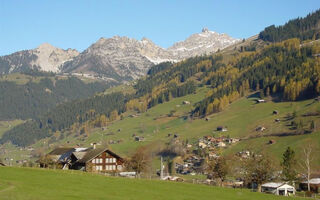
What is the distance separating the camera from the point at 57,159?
161 metres

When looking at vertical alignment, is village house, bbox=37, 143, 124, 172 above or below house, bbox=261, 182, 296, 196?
above

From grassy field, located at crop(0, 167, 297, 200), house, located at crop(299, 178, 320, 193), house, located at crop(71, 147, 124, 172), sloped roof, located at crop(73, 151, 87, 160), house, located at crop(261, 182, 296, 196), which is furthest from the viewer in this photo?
sloped roof, located at crop(73, 151, 87, 160)

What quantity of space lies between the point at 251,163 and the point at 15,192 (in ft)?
268

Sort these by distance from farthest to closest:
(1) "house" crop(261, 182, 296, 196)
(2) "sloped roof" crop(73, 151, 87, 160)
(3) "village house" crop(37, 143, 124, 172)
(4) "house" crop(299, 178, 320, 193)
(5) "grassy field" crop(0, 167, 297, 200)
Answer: (2) "sloped roof" crop(73, 151, 87, 160) → (3) "village house" crop(37, 143, 124, 172) → (4) "house" crop(299, 178, 320, 193) → (1) "house" crop(261, 182, 296, 196) → (5) "grassy field" crop(0, 167, 297, 200)

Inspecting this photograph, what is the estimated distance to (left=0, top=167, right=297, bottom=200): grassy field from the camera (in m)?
62.6

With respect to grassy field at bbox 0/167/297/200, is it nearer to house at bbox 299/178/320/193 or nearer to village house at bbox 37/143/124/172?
village house at bbox 37/143/124/172

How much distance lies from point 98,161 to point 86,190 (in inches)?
3079

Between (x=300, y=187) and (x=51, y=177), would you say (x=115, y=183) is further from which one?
(x=300, y=187)

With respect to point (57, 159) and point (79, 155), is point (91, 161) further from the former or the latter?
point (57, 159)

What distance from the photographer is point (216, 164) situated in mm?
129125

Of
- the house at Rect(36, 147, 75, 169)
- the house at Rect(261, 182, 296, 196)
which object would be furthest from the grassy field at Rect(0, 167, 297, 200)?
the house at Rect(36, 147, 75, 169)

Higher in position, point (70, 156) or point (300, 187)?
point (70, 156)

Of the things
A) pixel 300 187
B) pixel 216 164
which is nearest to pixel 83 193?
pixel 216 164

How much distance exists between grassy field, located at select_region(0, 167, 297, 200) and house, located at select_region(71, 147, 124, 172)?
5251cm
